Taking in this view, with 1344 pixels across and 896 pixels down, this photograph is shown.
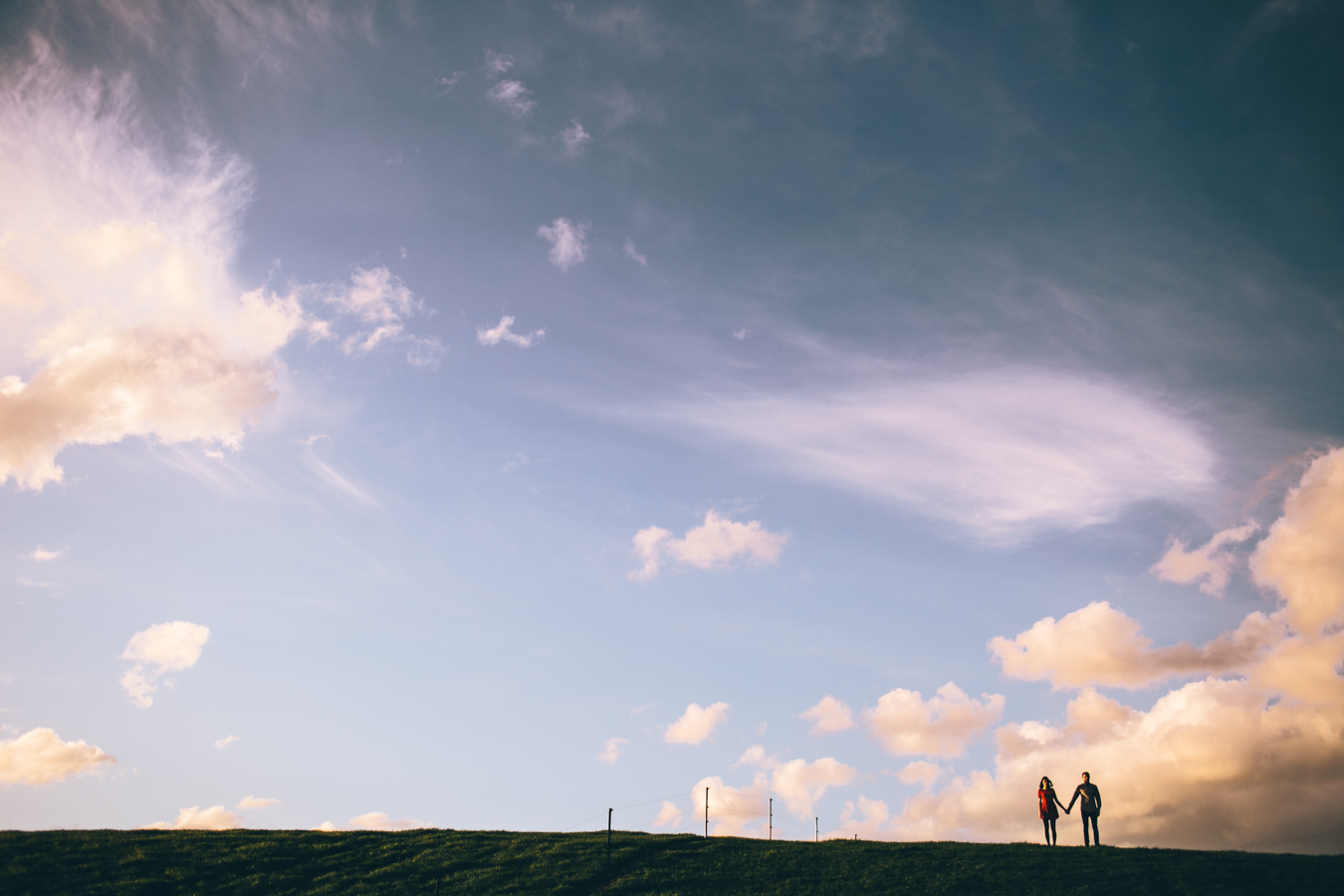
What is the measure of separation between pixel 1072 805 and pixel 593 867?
2345 centimetres

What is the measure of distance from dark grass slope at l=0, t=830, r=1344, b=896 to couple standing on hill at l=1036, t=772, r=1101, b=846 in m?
0.87

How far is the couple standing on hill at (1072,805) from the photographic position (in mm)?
37094

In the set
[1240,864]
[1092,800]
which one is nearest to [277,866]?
[1092,800]

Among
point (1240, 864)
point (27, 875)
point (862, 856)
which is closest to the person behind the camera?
point (27, 875)

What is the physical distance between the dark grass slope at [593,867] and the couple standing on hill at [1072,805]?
0.87m

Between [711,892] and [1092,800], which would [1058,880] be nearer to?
[1092,800]

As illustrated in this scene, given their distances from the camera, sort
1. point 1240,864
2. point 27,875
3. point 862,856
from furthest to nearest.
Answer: point 862,856 → point 1240,864 → point 27,875

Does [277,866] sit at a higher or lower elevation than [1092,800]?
lower

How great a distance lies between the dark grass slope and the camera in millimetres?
34250

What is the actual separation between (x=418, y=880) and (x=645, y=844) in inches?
495

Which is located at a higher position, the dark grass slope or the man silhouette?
the man silhouette

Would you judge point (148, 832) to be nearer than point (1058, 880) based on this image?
No

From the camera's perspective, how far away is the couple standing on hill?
122 ft

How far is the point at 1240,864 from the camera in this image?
36312 millimetres
